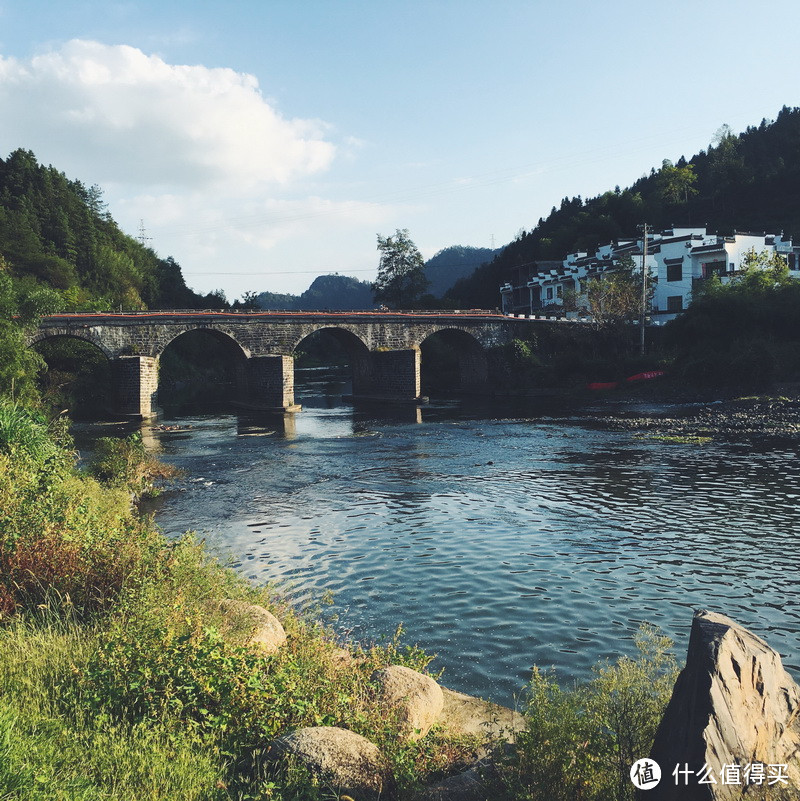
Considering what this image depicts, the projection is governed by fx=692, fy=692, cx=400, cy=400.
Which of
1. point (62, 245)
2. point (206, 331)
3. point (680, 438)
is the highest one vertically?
point (62, 245)

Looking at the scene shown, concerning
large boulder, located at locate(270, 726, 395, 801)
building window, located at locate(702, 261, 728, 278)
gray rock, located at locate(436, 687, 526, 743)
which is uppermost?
building window, located at locate(702, 261, 728, 278)

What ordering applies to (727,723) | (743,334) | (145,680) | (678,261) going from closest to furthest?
(727,723), (145,680), (743,334), (678,261)

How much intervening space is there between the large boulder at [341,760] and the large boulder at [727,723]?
2267 millimetres

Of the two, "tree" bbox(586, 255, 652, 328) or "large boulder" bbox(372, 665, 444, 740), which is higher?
"tree" bbox(586, 255, 652, 328)

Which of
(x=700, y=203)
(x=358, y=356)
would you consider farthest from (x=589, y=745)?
(x=700, y=203)

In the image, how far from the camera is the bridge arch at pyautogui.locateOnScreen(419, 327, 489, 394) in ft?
225

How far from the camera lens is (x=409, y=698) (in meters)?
7.54

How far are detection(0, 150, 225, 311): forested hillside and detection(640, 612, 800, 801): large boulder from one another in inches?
2977

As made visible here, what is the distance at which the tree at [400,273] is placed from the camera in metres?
106

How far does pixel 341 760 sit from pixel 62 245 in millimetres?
98055

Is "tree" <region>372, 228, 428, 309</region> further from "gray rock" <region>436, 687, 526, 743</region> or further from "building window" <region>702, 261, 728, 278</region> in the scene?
"gray rock" <region>436, 687, 526, 743</region>

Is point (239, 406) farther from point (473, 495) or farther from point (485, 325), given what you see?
point (473, 495)

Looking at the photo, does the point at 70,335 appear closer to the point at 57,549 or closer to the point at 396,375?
the point at 396,375

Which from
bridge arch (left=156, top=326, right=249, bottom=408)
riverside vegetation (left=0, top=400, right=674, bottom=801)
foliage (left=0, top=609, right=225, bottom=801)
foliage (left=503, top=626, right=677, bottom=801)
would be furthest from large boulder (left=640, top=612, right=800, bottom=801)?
bridge arch (left=156, top=326, right=249, bottom=408)
